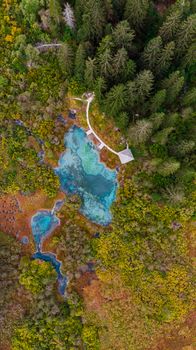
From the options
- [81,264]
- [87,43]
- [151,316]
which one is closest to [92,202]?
[81,264]

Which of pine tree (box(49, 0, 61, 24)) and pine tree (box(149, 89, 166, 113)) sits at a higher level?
pine tree (box(49, 0, 61, 24))

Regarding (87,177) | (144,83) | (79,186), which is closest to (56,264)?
(79,186)

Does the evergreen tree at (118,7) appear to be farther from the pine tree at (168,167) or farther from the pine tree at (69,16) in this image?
the pine tree at (168,167)

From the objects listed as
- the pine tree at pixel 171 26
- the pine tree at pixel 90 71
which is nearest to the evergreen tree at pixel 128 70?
the pine tree at pixel 90 71

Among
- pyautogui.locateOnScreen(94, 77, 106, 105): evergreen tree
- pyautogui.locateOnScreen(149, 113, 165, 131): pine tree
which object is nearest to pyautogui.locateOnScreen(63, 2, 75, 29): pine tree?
pyautogui.locateOnScreen(94, 77, 106, 105): evergreen tree

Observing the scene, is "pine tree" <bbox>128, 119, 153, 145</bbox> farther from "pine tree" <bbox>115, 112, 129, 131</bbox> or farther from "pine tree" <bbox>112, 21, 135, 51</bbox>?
"pine tree" <bbox>112, 21, 135, 51</bbox>

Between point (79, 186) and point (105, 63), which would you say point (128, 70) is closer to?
point (105, 63)
